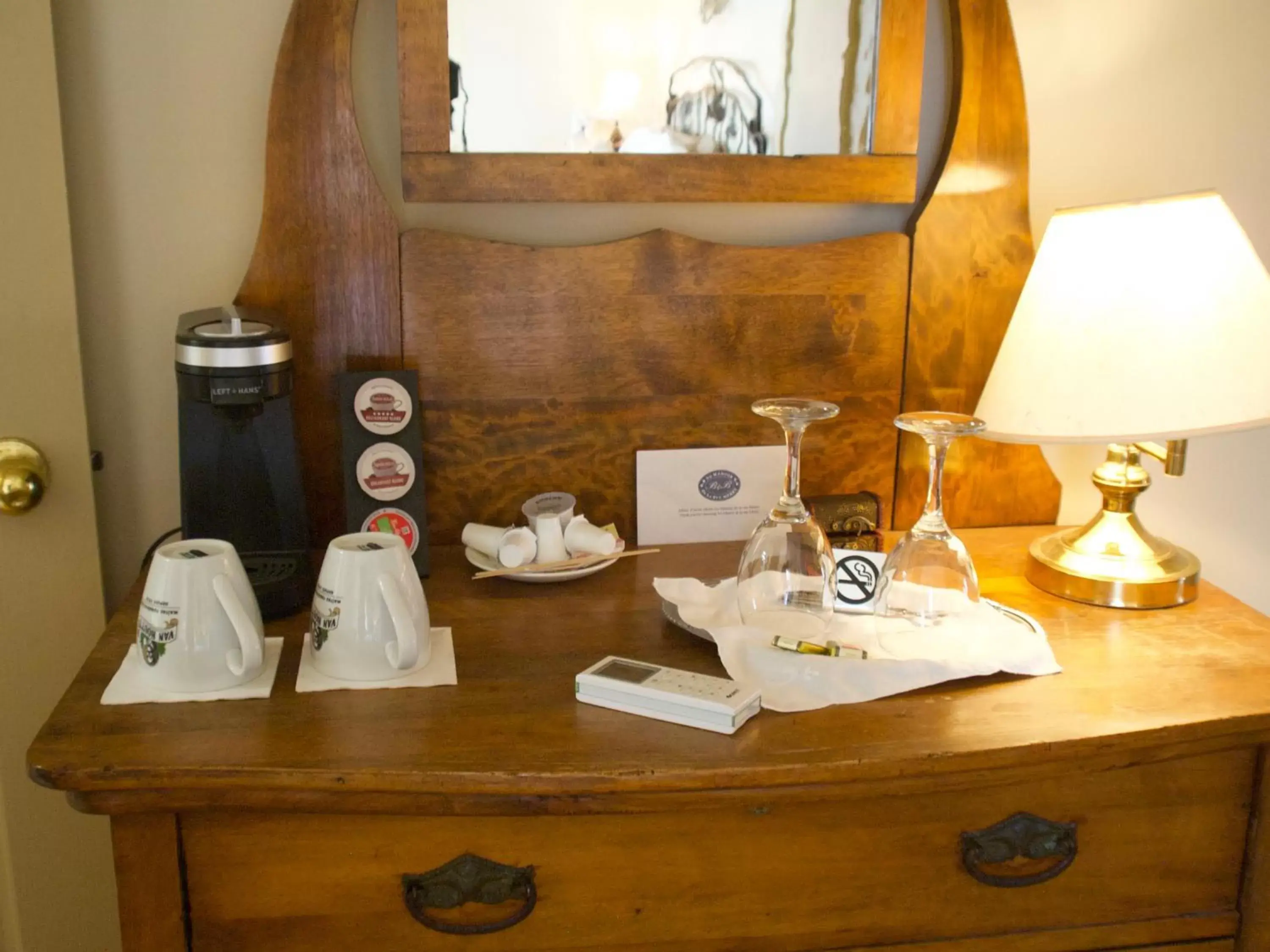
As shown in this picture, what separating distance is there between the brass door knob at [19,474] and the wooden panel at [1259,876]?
1.31 metres

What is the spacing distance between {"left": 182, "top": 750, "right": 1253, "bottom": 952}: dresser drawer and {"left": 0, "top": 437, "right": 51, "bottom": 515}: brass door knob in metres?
0.56

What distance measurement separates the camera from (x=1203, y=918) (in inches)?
43.8

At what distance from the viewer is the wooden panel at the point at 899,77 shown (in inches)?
54.5

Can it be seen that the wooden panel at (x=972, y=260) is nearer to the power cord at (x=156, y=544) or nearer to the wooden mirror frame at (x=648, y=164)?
the wooden mirror frame at (x=648, y=164)

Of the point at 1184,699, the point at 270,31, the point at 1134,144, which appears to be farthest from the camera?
the point at 1134,144

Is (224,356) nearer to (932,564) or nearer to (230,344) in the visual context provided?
(230,344)

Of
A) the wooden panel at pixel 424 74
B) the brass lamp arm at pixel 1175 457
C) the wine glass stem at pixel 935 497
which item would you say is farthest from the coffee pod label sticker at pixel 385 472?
the brass lamp arm at pixel 1175 457

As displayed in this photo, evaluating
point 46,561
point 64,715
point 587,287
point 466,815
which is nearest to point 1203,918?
point 466,815

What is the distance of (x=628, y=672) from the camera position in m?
1.04

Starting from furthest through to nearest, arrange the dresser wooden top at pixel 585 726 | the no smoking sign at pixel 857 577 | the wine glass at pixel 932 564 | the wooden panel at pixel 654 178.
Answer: the wooden panel at pixel 654 178 → the no smoking sign at pixel 857 577 → the wine glass at pixel 932 564 → the dresser wooden top at pixel 585 726

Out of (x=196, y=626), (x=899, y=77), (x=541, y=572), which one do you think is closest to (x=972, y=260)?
(x=899, y=77)

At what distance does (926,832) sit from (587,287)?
73cm

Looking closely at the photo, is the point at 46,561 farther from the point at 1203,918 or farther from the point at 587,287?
the point at 1203,918

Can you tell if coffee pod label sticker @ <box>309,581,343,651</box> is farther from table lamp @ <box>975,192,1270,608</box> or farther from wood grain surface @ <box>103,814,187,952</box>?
table lamp @ <box>975,192,1270,608</box>
